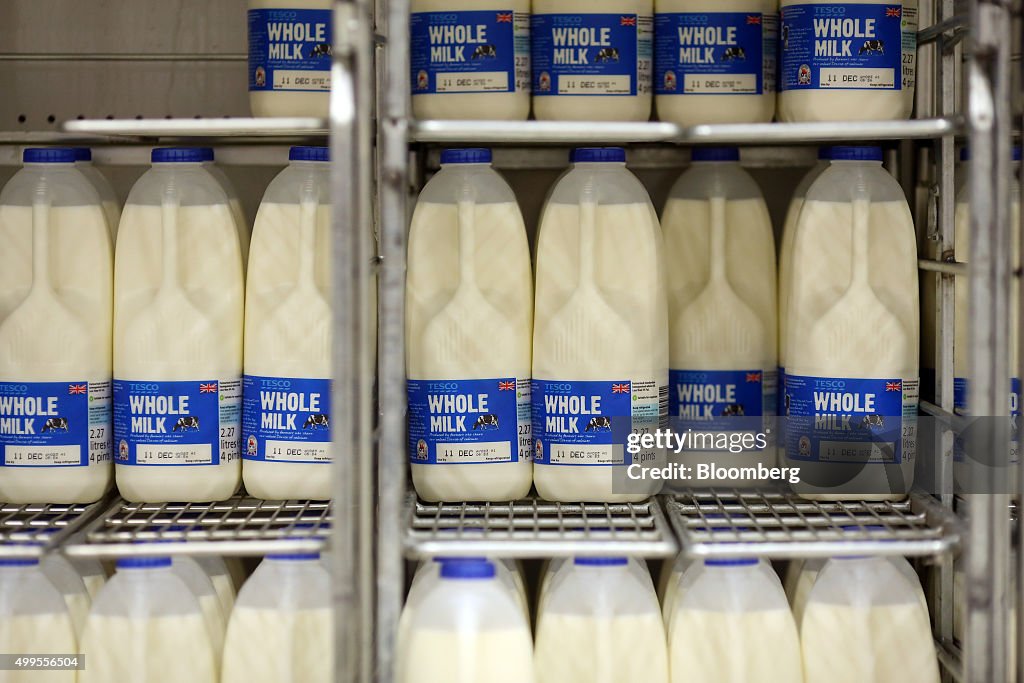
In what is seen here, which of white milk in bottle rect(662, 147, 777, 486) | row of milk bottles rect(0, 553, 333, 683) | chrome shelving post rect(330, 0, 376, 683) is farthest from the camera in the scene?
white milk in bottle rect(662, 147, 777, 486)

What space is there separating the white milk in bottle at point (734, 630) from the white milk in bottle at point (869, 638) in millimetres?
36

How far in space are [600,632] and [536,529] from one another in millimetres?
152

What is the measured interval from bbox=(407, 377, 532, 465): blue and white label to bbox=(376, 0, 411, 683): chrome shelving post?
15cm

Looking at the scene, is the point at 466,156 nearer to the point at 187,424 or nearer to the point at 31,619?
the point at 187,424

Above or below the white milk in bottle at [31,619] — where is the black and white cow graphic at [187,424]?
above

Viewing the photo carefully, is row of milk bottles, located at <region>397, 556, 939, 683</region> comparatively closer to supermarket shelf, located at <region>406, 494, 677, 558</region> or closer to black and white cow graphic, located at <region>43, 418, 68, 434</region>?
supermarket shelf, located at <region>406, 494, 677, 558</region>

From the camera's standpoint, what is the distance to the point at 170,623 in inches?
53.0

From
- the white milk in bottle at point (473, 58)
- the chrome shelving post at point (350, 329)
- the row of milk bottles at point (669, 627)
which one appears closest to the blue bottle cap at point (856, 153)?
the white milk in bottle at point (473, 58)

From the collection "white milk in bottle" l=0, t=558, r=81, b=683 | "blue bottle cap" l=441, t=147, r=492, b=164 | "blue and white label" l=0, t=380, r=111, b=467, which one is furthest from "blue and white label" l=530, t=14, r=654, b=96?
"white milk in bottle" l=0, t=558, r=81, b=683

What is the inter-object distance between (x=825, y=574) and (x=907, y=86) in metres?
0.68

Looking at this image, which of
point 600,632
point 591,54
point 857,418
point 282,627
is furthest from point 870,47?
point 282,627

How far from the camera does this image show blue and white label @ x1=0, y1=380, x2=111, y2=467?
4.77 ft

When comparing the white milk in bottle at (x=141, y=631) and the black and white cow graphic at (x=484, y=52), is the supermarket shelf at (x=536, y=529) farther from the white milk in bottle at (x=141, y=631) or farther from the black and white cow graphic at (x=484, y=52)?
the black and white cow graphic at (x=484, y=52)

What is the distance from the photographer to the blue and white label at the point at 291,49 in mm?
1446
